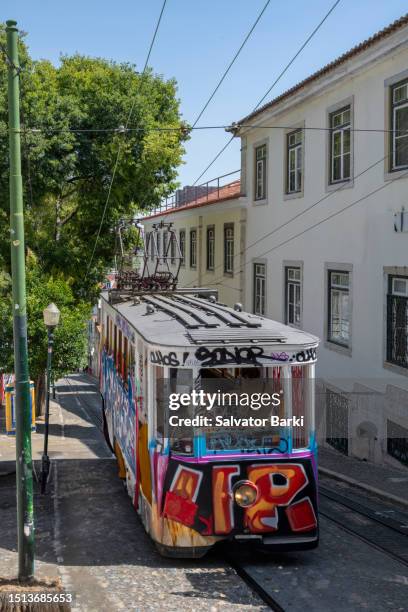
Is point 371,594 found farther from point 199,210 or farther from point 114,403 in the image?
point 199,210

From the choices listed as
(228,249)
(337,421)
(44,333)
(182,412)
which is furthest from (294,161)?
(182,412)

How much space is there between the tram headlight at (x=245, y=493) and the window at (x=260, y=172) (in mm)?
14571

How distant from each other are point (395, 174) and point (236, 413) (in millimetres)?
7980

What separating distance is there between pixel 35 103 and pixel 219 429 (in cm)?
1699

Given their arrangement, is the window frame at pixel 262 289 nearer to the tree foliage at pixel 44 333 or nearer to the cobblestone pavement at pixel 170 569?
the tree foliage at pixel 44 333

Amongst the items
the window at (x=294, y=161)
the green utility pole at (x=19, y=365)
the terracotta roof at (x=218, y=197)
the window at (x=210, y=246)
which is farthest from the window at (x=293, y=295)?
the green utility pole at (x=19, y=365)

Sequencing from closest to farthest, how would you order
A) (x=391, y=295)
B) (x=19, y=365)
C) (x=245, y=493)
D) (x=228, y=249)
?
(x=19, y=365), (x=245, y=493), (x=391, y=295), (x=228, y=249)

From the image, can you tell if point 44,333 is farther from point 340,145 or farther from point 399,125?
point 399,125

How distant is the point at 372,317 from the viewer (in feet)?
51.6

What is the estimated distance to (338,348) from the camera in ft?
56.6

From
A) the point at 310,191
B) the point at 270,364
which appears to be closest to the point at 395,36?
the point at 310,191

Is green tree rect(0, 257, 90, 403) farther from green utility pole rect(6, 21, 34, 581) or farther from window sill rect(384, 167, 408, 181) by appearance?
green utility pole rect(6, 21, 34, 581)

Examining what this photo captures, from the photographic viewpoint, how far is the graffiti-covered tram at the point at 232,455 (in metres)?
8.48

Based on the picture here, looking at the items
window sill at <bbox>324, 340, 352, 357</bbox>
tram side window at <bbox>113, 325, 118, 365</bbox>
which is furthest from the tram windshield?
window sill at <bbox>324, 340, 352, 357</bbox>
